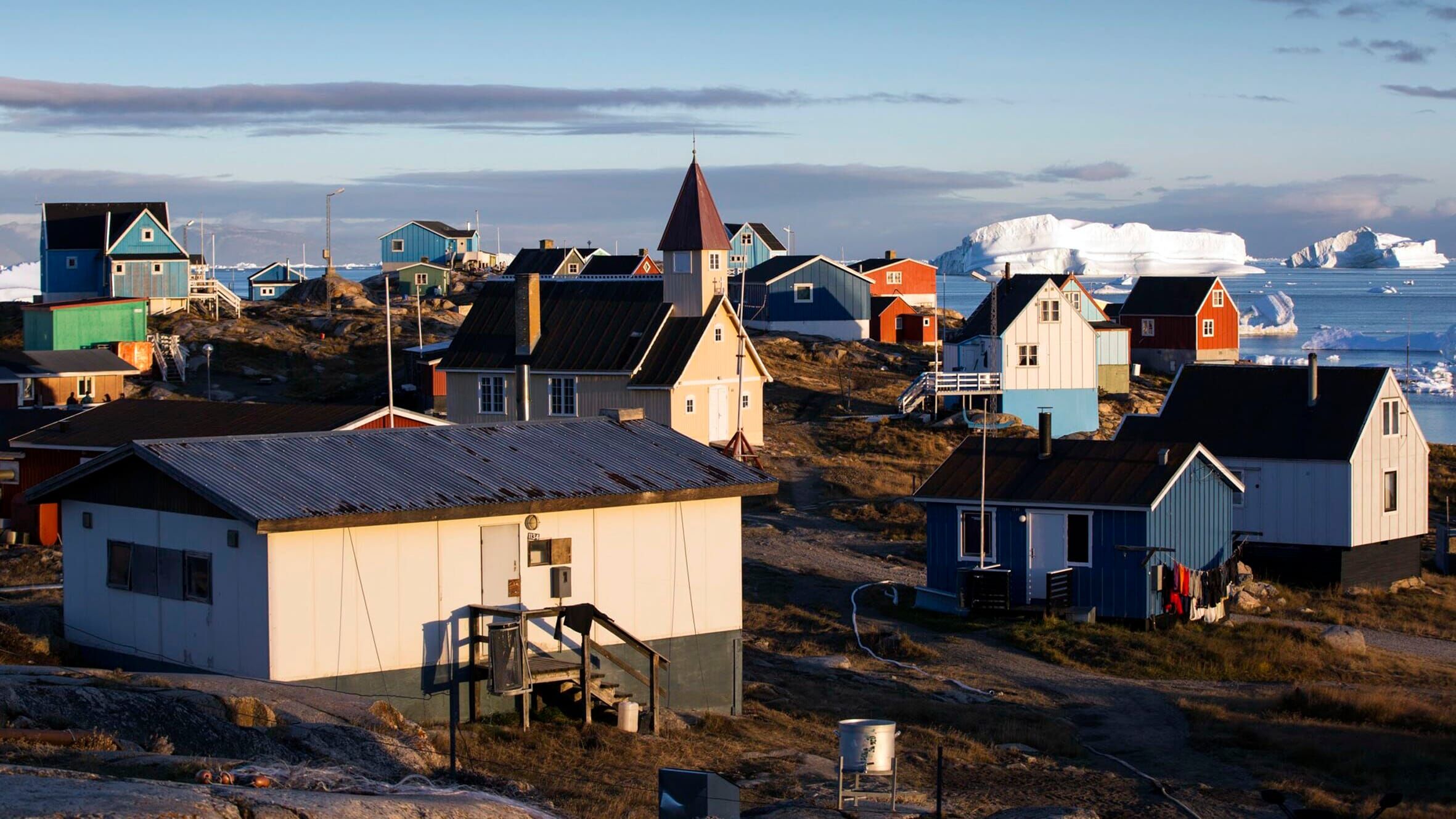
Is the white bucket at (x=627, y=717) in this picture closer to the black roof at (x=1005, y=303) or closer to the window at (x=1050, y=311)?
the black roof at (x=1005, y=303)

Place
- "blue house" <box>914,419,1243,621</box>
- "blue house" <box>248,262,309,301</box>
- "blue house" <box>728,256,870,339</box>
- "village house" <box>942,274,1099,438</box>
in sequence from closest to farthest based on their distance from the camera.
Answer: "blue house" <box>914,419,1243,621</box> < "village house" <box>942,274,1099,438</box> < "blue house" <box>728,256,870,339</box> < "blue house" <box>248,262,309,301</box>

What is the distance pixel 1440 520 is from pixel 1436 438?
98.1 ft

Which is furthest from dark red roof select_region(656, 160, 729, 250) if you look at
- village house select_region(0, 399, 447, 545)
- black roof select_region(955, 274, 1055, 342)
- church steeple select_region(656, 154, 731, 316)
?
village house select_region(0, 399, 447, 545)

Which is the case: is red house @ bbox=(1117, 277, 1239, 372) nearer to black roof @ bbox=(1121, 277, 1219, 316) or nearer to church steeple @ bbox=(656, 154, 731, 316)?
black roof @ bbox=(1121, 277, 1219, 316)

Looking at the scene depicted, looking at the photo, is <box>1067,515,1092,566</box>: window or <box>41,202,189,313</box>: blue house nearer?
<box>1067,515,1092,566</box>: window

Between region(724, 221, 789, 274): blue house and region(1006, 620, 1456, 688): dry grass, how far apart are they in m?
69.1

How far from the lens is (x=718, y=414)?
52.7m

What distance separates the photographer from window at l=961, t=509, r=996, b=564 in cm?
3353

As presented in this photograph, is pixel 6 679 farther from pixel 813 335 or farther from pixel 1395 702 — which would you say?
pixel 813 335

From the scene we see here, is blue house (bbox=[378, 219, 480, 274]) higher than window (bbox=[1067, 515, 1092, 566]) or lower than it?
higher

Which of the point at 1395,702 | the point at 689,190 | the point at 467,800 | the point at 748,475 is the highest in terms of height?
the point at 689,190

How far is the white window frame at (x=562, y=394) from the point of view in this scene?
51.6 m

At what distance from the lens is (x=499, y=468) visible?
22312mm

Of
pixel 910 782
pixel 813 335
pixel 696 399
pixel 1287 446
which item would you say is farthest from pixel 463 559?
pixel 813 335
